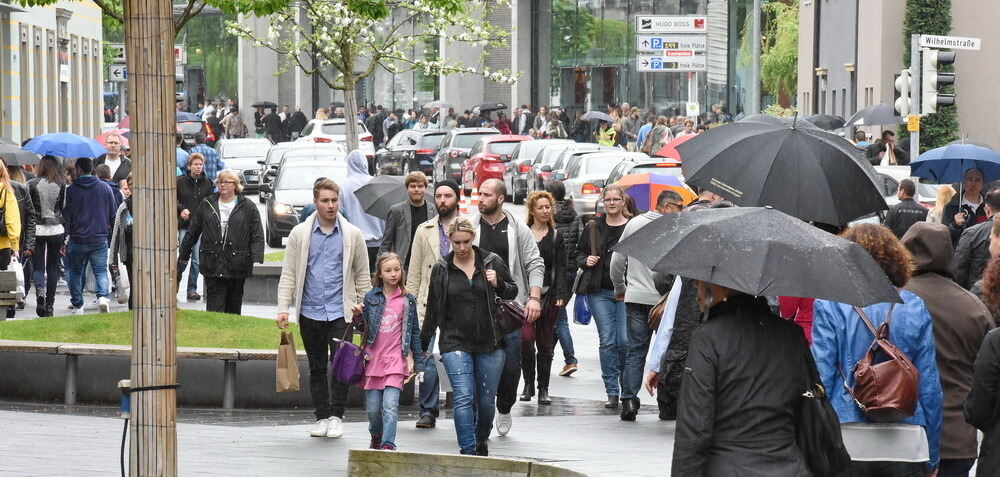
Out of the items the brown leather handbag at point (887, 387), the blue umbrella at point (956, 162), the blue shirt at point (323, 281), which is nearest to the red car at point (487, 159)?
the blue umbrella at point (956, 162)

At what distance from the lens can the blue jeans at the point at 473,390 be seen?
1020 cm

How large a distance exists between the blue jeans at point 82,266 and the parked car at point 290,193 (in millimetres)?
9836

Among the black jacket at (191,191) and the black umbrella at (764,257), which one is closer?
the black umbrella at (764,257)

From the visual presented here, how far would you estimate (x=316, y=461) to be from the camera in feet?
33.6

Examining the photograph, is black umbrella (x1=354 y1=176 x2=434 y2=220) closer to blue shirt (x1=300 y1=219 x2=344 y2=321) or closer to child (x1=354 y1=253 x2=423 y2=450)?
blue shirt (x1=300 y1=219 x2=344 y2=321)

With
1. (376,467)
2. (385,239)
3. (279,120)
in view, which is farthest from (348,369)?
(279,120)

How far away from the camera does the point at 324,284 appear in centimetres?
1126

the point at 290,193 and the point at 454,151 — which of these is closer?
the point at 290,193

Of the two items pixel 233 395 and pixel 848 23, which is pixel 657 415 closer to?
pixel 233 395

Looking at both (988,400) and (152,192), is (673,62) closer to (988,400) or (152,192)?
(988,400)

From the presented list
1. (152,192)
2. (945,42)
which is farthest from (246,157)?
(152,192)

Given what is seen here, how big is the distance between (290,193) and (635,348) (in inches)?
726

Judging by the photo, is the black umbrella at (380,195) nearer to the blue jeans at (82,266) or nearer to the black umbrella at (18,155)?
the blue jeans at (82,266)

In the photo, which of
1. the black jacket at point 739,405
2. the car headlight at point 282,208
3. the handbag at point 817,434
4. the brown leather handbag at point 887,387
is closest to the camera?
the black jacket at point 739,405
